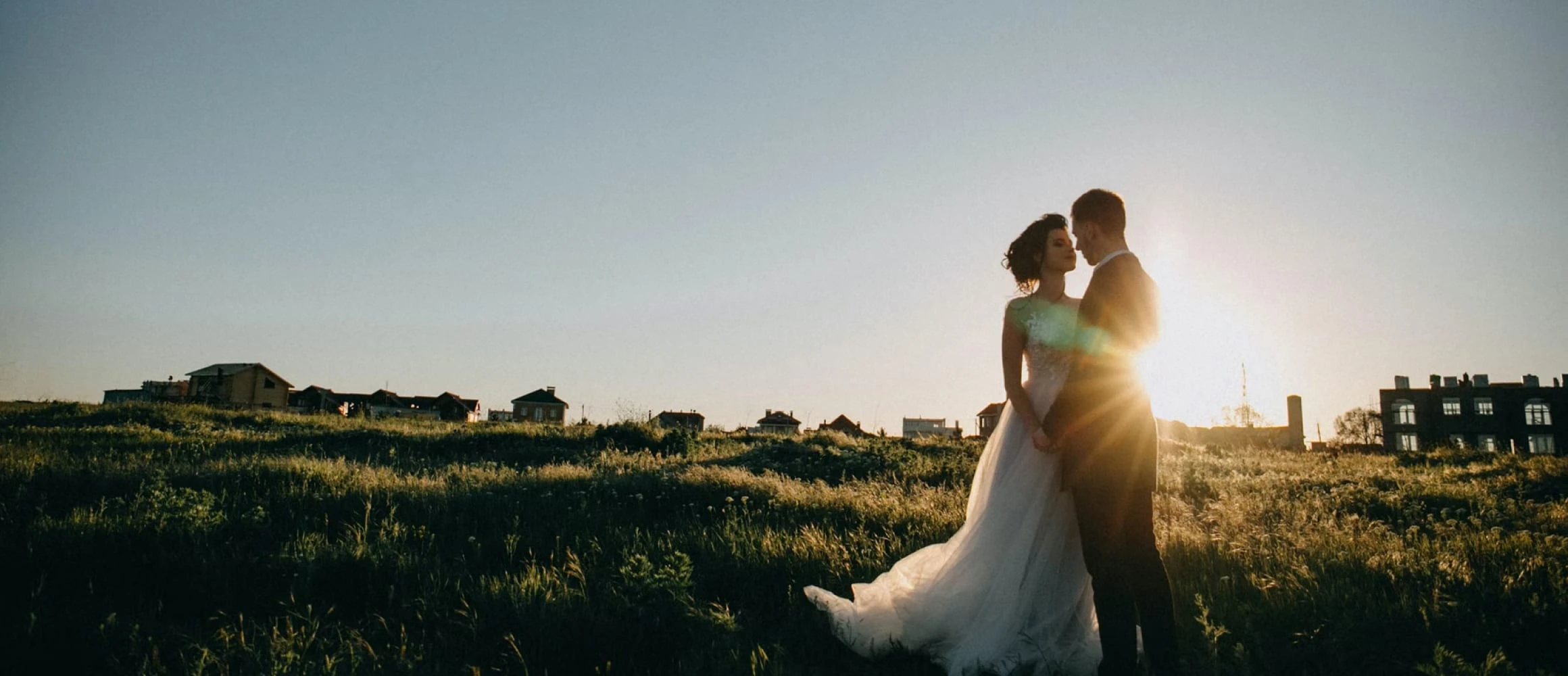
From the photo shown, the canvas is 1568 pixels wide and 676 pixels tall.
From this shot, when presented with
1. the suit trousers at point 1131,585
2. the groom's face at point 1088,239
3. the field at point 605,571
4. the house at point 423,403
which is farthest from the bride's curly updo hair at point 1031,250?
the house at point 423,403

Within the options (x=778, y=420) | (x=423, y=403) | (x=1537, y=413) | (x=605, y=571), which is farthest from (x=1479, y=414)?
(x=423, y=403)

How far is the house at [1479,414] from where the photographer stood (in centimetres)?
5203

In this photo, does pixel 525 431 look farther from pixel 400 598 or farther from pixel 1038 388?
pixel 1038 388

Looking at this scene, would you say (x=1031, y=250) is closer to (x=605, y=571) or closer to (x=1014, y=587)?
(x=1014, y=587)

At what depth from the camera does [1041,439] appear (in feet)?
12.0

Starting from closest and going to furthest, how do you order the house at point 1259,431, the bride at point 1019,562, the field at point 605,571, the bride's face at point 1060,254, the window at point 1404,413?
the field at point 605,571 → the bride at point 1019,562 → the bride's face at point 1060,254 → the house at point 1259,431 → the window at point 1404,413

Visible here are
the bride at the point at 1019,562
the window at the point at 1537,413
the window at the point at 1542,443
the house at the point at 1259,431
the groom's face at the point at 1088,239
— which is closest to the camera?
the groom's face at the point at 1088,239

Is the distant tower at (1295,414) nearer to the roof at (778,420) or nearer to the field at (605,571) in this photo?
the field at (605,571)

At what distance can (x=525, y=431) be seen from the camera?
1773cm

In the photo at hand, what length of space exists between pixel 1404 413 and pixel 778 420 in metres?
58.0

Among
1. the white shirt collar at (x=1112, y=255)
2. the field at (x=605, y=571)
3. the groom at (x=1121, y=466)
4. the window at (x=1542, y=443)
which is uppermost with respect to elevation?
the white shirt collar at (x=1112, y=255)

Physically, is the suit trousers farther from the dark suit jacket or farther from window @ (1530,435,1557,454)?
window @ (1530,435,1557,454)

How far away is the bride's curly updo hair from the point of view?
4.00m

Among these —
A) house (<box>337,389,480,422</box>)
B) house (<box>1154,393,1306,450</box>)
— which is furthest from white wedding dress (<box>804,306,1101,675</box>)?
house (<box>337,389,480,422</box>)
